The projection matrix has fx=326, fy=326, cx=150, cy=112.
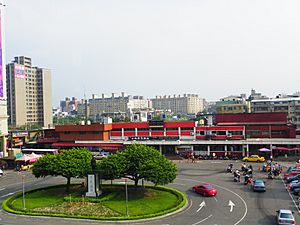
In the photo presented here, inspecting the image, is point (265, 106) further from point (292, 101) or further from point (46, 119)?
point (46, 119)

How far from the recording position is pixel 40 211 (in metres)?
26.1

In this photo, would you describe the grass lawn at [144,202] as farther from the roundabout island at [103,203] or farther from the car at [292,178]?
the car at [292,178]

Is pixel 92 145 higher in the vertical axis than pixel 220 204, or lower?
higher

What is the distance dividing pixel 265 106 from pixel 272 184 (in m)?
49.7

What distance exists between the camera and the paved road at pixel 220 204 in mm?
23156

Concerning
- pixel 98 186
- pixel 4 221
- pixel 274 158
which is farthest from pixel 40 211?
pixel 274 158

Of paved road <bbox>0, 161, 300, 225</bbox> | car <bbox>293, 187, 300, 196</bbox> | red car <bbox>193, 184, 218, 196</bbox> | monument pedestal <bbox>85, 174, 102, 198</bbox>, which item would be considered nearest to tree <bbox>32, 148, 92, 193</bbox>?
monument pedestal <bbox>85, 174, 102, 198</bbox>

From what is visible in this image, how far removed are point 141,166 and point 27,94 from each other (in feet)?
400

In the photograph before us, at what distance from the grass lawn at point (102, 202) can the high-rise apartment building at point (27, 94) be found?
105 meters

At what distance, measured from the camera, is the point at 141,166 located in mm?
28141

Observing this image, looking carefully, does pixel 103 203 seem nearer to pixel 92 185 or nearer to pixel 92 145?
pixel 92 185

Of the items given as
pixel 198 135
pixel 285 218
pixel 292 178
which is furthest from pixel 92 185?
pixel 198 135

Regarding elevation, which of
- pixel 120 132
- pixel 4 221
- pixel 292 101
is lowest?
pixel 4 221

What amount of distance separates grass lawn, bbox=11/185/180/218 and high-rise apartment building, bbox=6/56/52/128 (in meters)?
105
